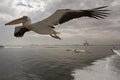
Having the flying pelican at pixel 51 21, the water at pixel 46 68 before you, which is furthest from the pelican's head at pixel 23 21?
the water at pixel 46 68

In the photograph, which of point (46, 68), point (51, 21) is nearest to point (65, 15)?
point (51, 21)

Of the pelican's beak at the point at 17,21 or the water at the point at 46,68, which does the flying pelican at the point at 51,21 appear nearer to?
the pelican's beak at the point at 17,21

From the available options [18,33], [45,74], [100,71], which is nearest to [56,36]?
[18,33]

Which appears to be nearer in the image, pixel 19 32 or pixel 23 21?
pixel 23 21

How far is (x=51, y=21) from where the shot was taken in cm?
430

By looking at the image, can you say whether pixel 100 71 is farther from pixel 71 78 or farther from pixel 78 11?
pixel 78 11

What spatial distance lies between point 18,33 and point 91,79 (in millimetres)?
34684

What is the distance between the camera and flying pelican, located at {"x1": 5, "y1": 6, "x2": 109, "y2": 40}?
3.63 m

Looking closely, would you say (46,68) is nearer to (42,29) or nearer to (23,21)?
(23,21)

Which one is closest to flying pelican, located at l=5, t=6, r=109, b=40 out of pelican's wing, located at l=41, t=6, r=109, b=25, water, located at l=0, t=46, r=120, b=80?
pelican's wing, located at l=41, t=6, r=109, b=25

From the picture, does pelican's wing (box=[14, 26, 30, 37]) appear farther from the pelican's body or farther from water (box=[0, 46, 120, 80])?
water (box=[0, 46, 120, 80])

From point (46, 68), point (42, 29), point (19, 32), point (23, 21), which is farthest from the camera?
point (46, 68)

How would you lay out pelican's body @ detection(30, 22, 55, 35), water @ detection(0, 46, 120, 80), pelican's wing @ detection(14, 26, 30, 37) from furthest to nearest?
1. water @ detection(0, 46, 120, 80)
2. pelican's wing @ detection(14, 26, 30, 37)
3. pelican's body @ detection(30, 22, 55, 35)

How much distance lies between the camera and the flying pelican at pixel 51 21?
363 centimetres
